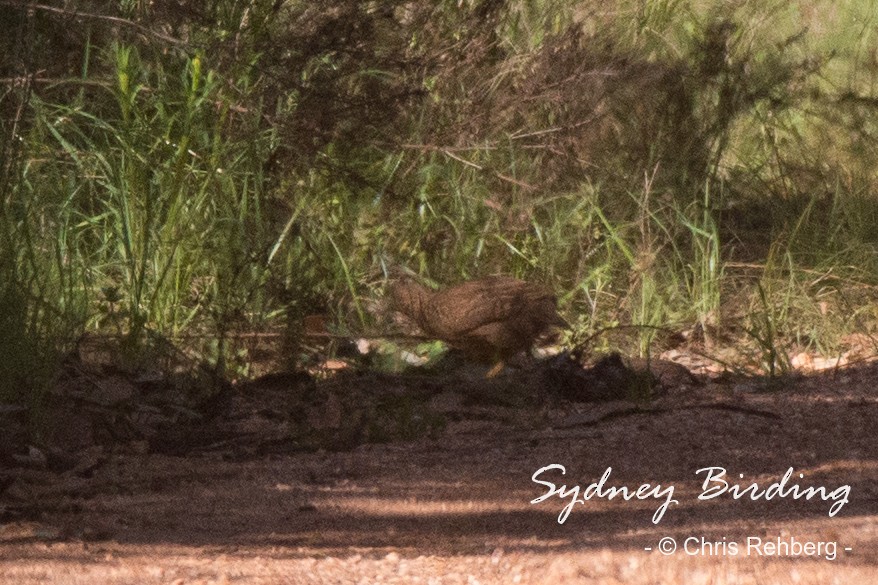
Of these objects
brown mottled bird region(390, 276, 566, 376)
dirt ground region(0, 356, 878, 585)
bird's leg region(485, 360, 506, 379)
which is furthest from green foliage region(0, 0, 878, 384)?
dirt ground region(0, 356, 878, 585)

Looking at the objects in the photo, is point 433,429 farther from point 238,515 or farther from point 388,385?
point 238,515

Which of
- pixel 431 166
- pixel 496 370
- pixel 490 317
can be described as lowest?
pixel 496 370

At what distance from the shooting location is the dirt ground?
3.02 meters

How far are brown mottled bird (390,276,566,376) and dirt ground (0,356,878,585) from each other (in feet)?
1.94

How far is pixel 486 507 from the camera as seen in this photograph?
363cm

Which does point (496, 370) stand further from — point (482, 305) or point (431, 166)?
point (431, 166)

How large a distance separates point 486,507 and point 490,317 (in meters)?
1.88

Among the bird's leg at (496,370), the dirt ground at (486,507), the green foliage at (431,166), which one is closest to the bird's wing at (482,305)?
the bird's leg at (496,370)
